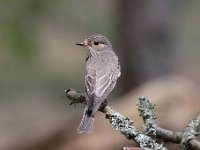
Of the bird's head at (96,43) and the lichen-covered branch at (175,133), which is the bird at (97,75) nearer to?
the bird's head at (96,43)

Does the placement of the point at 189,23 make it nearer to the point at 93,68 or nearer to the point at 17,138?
the point at 17,138

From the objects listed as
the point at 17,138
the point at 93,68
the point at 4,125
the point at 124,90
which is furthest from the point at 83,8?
the point at 93,68

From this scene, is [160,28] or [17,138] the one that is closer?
[17,138]

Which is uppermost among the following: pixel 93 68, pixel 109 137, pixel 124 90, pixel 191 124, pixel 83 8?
pixel 83 8

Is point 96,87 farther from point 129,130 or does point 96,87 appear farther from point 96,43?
point 129,130

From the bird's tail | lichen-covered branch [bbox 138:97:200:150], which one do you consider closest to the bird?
the bird's tail

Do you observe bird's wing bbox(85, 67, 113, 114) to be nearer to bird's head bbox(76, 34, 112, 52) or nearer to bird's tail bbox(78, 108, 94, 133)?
bird's tail bbox(78, 108, 94, 133)

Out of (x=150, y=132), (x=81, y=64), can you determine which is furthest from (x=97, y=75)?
(x=81, y=64)
